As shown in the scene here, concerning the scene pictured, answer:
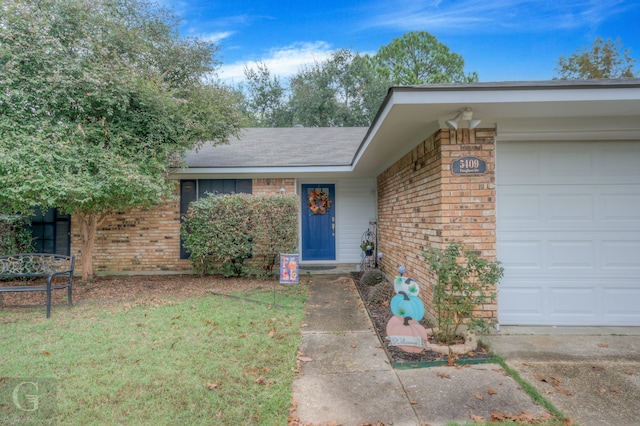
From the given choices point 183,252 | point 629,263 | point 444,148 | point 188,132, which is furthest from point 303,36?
point 629,263

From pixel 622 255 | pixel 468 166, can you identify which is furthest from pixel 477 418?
pixel 622 255

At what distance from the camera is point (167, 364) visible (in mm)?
3002

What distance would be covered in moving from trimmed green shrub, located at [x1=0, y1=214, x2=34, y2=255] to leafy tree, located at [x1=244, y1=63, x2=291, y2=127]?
15.5 metres

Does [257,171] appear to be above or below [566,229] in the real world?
above

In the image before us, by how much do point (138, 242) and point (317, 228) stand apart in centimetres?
453

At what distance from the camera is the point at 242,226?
6637mm

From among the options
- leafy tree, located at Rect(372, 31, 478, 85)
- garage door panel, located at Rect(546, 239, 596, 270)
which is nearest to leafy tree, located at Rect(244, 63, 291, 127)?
leafy tree, located at Rect(372, 31, 478, 85)

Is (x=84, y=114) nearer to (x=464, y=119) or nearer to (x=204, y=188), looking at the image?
(x=204, y=188)

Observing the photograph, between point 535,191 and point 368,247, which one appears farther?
point 368,247

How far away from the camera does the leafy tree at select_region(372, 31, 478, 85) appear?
79.3ft

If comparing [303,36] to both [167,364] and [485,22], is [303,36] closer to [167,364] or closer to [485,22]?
[485,22]

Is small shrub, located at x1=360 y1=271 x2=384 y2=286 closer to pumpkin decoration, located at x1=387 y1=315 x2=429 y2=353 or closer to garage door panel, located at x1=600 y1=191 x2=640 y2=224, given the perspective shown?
pumpkin decoration, located at x1=387 y1=315 x2=429 y2=353

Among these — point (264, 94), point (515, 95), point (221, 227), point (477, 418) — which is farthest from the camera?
point (264, 94)

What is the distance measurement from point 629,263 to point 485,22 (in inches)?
472
